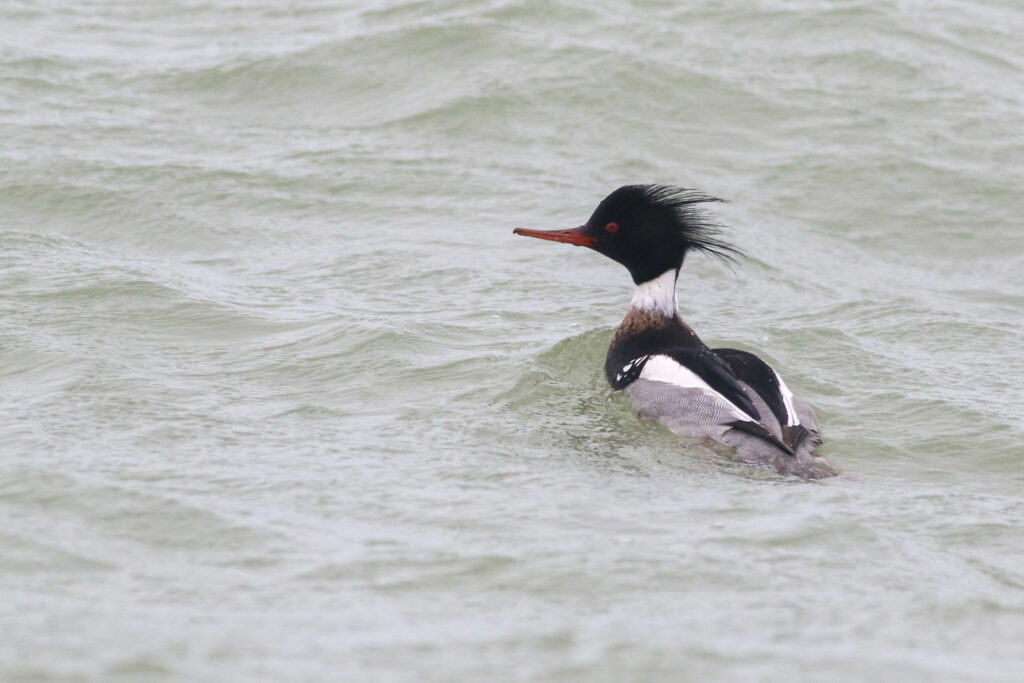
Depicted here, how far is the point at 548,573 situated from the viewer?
4953 mm

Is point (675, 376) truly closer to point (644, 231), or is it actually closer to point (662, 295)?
point (662, 295)

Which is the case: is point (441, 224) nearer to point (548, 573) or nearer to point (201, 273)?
point (201, 273)

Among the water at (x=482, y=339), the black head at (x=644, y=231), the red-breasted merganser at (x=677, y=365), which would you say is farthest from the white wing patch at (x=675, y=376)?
the black head at (x=644, y=231)

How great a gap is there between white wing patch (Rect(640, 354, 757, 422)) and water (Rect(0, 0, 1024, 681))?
0.86 ft

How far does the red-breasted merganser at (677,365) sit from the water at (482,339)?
199mm

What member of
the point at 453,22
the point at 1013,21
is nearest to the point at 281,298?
the point at 453,22

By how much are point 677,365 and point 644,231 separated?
0.99m

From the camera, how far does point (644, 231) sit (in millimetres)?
8016

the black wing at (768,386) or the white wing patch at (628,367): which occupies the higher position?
the black wing at (768,386)

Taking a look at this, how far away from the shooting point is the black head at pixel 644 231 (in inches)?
314

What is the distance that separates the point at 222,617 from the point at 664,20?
10.8 m

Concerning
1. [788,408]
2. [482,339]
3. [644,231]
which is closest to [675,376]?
[788,408]

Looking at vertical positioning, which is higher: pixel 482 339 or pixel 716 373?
pixel 716 373

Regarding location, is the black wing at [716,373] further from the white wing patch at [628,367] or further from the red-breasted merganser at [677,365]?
the white wing patch at [628,367]
